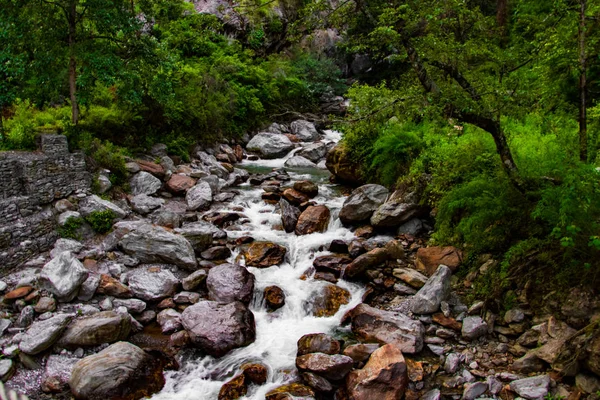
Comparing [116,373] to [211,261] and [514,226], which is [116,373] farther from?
[514,226]

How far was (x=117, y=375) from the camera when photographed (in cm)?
589

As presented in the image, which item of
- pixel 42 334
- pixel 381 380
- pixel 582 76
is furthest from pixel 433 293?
pixel 42 334

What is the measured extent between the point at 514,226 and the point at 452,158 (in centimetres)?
250

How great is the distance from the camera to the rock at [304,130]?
68.2 ft

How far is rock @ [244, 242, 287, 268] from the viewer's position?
9.30m

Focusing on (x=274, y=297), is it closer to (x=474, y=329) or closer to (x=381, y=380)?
(x=381, y=380)

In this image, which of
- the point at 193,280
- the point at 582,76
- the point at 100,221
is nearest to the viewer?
the point at 582,76

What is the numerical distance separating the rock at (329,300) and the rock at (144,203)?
18.4 feet

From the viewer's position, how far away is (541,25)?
6.71m

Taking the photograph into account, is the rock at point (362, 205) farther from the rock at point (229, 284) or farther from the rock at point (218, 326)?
the rock at point (218, 326)

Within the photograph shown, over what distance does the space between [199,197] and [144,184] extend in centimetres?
164

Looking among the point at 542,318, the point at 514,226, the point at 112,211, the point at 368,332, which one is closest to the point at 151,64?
the point at 112,211

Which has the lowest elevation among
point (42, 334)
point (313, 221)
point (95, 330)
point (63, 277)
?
point (313, 221)

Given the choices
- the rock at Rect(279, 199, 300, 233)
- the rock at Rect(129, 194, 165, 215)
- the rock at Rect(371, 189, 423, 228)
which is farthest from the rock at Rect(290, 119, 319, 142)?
the rock at Rect(371, 189, 423, 228)
